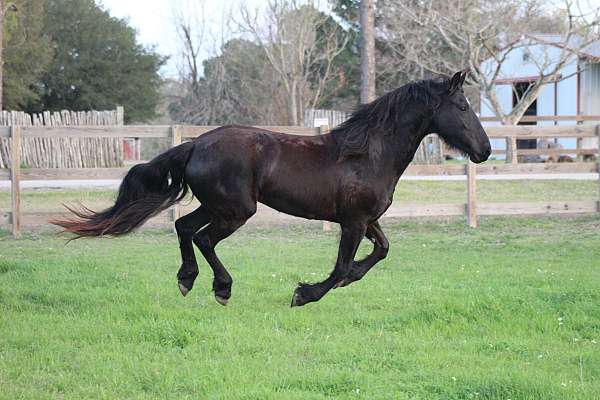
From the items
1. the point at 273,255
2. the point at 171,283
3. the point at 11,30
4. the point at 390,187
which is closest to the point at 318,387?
the point at 390,187

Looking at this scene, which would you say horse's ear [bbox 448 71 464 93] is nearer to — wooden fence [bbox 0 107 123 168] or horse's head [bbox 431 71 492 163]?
horse's head [bbox 431 71 492 163]

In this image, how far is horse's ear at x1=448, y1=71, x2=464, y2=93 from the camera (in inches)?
267

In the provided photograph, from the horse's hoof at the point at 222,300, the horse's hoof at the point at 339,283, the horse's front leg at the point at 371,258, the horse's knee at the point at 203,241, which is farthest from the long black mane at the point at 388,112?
the horse's hoof at the point at 222,300

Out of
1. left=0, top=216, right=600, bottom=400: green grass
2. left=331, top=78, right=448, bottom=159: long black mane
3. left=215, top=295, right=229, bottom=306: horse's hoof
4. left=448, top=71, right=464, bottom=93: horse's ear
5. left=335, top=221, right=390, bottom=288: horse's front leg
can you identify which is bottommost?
left=0, top=216, right=600, bottom=400: green grass

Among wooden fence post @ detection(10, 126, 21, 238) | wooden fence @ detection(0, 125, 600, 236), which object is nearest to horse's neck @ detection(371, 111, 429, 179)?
wooden fence @ detection(0, 125, 600, 236)

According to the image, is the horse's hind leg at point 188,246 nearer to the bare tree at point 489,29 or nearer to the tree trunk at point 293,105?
the bare tree at point 489,29

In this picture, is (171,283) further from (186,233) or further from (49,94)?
(49,94)

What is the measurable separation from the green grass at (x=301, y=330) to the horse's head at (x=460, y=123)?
1.35m

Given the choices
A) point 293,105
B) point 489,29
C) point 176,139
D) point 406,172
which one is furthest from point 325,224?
point 293,105

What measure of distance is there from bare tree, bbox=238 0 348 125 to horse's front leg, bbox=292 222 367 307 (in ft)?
96.5

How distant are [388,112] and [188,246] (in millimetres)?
2136

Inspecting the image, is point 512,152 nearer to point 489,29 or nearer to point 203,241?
point 489,29

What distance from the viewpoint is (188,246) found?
6.98 meters

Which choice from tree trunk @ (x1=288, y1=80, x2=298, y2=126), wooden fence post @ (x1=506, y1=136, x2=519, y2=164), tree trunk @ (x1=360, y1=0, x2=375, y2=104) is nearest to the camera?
tree trunk @ (x1=360, y1=0, x2=375, y2=104)
